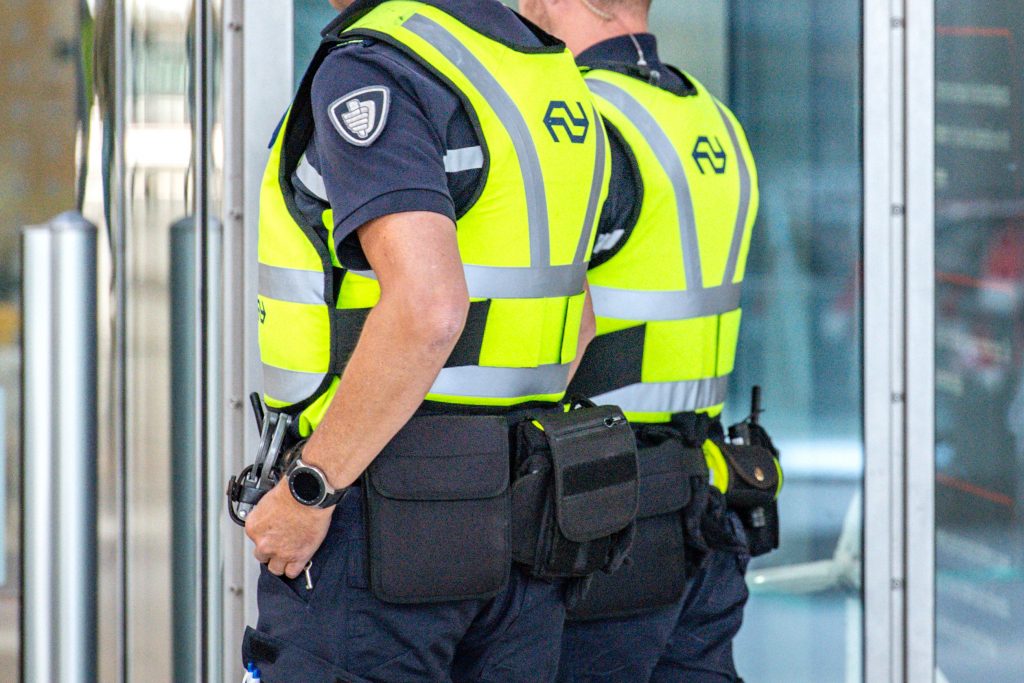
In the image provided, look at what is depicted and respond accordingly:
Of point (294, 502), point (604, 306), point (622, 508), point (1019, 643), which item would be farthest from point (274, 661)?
point (1019, 643)

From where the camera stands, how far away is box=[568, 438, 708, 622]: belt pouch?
1.98 metres

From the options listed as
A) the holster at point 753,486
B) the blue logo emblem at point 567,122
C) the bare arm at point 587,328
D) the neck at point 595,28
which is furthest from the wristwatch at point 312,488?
the neck at point 595,28

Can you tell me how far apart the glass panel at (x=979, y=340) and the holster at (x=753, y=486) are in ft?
2.46

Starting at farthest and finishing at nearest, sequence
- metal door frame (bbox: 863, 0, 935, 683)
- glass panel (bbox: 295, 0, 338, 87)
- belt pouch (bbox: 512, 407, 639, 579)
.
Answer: metal door frame (bbox: 863, 0, 935, 683) < glass panel (bbox: 295, 0, 338, 87) < belt pouch (bbox: 512, 407, 639, 579)

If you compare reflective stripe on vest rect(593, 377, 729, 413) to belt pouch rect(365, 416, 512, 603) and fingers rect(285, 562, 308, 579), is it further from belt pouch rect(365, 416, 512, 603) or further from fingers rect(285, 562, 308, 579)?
fingers rect(285, 562, 308, 579)

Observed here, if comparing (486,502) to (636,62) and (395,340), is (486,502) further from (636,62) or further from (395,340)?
(636,62)

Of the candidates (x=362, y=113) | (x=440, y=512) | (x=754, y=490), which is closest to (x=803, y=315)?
(x=754, y=490)

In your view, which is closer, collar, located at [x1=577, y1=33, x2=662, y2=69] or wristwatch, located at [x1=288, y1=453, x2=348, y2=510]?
wristwatch, located at [x1=288, y1=453, x2=348, y2=510]

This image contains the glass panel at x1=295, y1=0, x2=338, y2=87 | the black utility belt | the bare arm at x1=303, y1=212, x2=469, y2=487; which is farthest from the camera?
the glass panel at x1=295, y1=0, x2=338, y2=87

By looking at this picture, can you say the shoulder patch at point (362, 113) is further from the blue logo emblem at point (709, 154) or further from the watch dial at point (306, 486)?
the blue logo emblem at point (709, 154)

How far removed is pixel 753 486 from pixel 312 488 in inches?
37.0

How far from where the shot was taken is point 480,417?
5.25 feet

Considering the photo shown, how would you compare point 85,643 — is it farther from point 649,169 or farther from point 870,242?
point 870,242

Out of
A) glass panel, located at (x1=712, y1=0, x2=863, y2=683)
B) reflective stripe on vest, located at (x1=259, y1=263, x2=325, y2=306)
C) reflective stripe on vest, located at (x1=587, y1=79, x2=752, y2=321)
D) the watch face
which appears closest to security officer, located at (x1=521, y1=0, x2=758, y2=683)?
reflective stripe on vest, located at (x1=587, y1=79, x2=752, y2=321)
